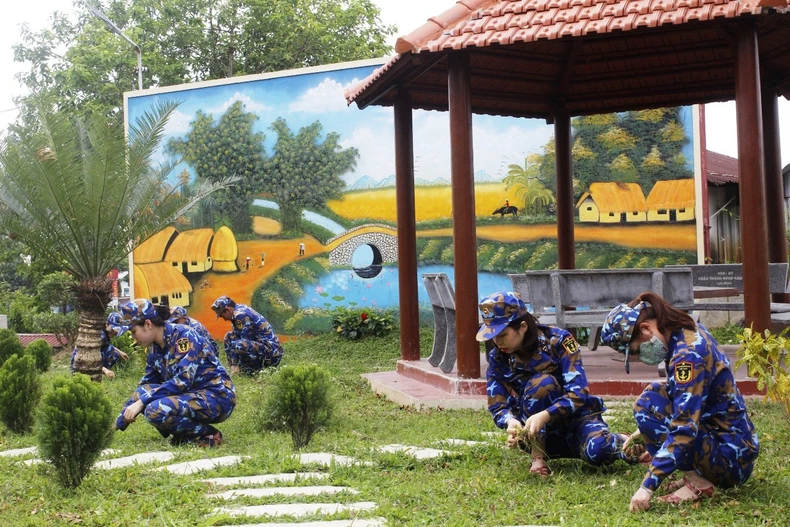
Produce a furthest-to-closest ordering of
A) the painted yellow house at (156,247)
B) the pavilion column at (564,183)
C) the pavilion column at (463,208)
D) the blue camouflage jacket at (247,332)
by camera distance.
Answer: the painted yellow house at (156,247), the blue camouflage jacket at (247,332), the pavilion column at (564,183), the pavilion column at (463,208)

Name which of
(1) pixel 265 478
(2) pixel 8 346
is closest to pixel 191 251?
(2) pixel 8 346

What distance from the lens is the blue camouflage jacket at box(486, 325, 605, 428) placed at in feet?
16.6

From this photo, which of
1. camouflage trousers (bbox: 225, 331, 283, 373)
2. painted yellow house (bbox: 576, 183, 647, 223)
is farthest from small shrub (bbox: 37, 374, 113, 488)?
painted yellow house (bbox: 576, 183, 647, 223)

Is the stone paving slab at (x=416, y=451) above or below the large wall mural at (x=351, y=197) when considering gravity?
below

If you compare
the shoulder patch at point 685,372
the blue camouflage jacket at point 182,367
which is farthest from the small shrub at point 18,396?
the shoulder patch at point 685,372

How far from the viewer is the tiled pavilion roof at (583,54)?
7488 millimetres

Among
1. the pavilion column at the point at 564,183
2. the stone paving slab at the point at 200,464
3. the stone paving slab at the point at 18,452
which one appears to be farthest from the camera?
the pavilion column at the point at 564,183

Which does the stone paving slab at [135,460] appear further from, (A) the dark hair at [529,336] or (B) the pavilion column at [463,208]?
(B) the pavilion column at [463,208]

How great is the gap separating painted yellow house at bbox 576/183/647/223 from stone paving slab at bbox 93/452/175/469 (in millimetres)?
10318

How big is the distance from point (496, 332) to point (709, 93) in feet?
26.1

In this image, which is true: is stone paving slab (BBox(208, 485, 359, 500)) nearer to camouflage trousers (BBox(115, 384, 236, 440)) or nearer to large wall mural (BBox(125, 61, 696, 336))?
camouflage trousers (BBox(115, 384, 236, 440))

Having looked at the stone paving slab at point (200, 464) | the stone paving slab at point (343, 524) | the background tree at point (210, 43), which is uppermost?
the background tree at point (210, 43)

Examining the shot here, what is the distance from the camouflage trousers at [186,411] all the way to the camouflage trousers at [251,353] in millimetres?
4654

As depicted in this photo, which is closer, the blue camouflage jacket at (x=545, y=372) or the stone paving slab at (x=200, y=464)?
the blue camouflage jacket at (x=545, y=372)
